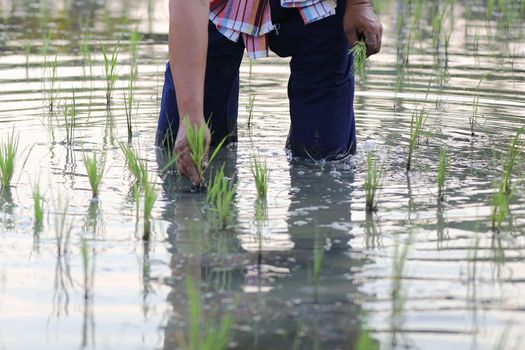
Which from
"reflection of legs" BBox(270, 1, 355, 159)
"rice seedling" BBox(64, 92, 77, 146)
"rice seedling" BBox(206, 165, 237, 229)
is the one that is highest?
"reflection of legs" BBox(270, 1, 355, 159)

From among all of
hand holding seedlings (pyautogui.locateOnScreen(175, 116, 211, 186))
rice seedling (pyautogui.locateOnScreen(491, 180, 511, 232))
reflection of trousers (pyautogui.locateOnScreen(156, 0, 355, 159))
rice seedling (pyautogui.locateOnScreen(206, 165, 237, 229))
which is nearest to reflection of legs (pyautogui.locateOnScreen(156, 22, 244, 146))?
reflection of trousers (pyautogui.locateOnScreen(156, 0, 355, 159))

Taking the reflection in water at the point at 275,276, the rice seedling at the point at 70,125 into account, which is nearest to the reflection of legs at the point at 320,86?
the reflection in water at the point at 275,276

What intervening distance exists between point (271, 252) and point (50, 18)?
16.2ft

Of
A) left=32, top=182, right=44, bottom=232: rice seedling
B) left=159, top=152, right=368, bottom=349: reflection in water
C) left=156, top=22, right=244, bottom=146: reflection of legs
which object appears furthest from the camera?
left=156, top=22, right=244, bottom=146: reflection of legs

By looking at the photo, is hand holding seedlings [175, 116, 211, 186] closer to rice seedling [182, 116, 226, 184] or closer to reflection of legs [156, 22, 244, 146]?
rice seedling [182, 116, 226, 184]

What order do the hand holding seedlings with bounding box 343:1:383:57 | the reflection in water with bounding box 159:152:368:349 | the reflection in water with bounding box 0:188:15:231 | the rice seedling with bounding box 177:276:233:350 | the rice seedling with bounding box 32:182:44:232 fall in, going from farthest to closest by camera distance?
1. the hand holding seedlings with bounding box 343:1:383:57
2. the reflection in water with bounding box 0:188:15:231
3. the rice seedling with bounding box 32:182:44:232
4. the reflection in water with bounding box 159:152:368:349
5. the rice seedling with bounding box 177:276:233:350

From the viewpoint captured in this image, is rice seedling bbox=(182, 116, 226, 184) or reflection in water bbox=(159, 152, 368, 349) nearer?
reflection in water bbox=(159, 152, 368, 349)

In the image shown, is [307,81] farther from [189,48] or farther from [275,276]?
[275,276]

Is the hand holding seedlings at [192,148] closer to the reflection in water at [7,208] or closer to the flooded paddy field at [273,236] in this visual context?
the flooded paddy field at [273,236]

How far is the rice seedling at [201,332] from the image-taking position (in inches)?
75.8

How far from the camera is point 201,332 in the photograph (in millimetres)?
2184

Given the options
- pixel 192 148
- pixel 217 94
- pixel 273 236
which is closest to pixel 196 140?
pixel 192 148

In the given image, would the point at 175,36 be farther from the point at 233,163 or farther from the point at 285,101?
the point at 285,101

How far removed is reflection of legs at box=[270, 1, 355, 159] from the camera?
3707 mm
